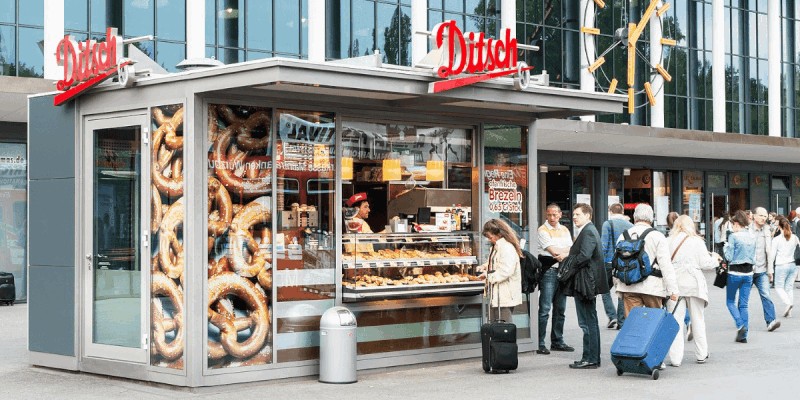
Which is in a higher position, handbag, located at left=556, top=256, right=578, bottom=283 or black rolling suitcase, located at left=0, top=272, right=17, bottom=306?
handbag, located at left=556, top=256, right=578, bottom=283

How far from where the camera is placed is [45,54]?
72.9ft

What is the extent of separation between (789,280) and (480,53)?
924cm

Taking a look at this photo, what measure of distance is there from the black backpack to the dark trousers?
0.99 m

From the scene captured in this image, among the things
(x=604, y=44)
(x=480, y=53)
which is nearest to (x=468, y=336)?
(x=480, y=53)

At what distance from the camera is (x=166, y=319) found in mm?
11164

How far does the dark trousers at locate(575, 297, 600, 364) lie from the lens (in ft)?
40.2

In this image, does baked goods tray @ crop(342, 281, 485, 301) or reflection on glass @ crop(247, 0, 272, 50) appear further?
reflection on glass @ crop(247, 0, 272, 50)

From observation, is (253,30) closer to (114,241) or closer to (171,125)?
(114,241)

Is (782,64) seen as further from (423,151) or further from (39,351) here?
(39,351)

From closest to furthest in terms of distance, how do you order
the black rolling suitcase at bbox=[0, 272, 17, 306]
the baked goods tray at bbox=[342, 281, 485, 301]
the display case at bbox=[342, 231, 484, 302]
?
the baked goods tray at bbox=[342, 281, 485, 301] → the display case at bbox=[342, 231, 484, 302] → the black rolling suitcase at bbox=[0, 272, 17, 306]

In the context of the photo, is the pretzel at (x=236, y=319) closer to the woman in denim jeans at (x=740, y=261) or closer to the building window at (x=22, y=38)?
the woman in denim jeans at (x=740, y=261)

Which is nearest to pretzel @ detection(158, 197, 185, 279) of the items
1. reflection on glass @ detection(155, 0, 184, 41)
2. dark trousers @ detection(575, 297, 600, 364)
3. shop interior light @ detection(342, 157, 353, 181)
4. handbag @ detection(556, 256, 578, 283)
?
shop interior light @ detection(342, 157, 353, 181)

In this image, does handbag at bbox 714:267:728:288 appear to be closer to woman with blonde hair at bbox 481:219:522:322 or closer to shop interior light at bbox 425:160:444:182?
woman with blonde hair at bbox 481:219:522:322

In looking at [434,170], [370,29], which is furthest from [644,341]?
[370,29]
